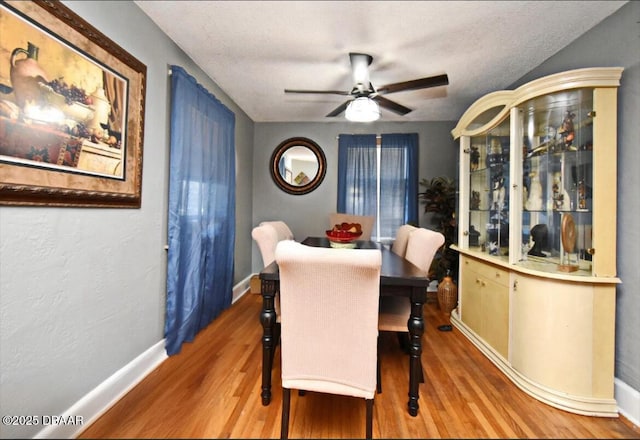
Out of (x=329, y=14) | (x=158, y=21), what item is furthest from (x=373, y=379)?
(x=158, y=21)

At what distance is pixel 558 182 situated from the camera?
6.51ft

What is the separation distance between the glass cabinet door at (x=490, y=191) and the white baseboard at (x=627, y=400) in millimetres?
987

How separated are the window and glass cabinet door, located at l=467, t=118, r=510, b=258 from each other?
1.33 meters

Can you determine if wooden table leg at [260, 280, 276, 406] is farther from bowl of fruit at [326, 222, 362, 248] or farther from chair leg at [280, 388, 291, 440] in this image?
bowl of fruit at [326, 222, 362, 248]

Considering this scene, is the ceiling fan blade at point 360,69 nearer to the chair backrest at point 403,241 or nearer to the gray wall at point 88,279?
the chair backrest at point 403,241

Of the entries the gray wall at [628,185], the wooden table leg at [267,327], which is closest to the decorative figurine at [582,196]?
the gray wall at [628,185]

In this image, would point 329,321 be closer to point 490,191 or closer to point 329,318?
point 329,318

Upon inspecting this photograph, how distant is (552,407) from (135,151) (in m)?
3.07

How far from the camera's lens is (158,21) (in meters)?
1.96

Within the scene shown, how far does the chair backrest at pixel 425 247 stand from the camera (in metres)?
2.01

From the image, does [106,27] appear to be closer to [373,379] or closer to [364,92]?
[364,92]

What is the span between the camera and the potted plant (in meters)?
3.47

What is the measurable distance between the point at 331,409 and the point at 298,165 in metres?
3.38

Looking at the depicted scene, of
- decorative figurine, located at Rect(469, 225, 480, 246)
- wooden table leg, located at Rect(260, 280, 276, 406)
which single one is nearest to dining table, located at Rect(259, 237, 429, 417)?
wooden table leg, located at Rect(260, 280, 276, 406)
